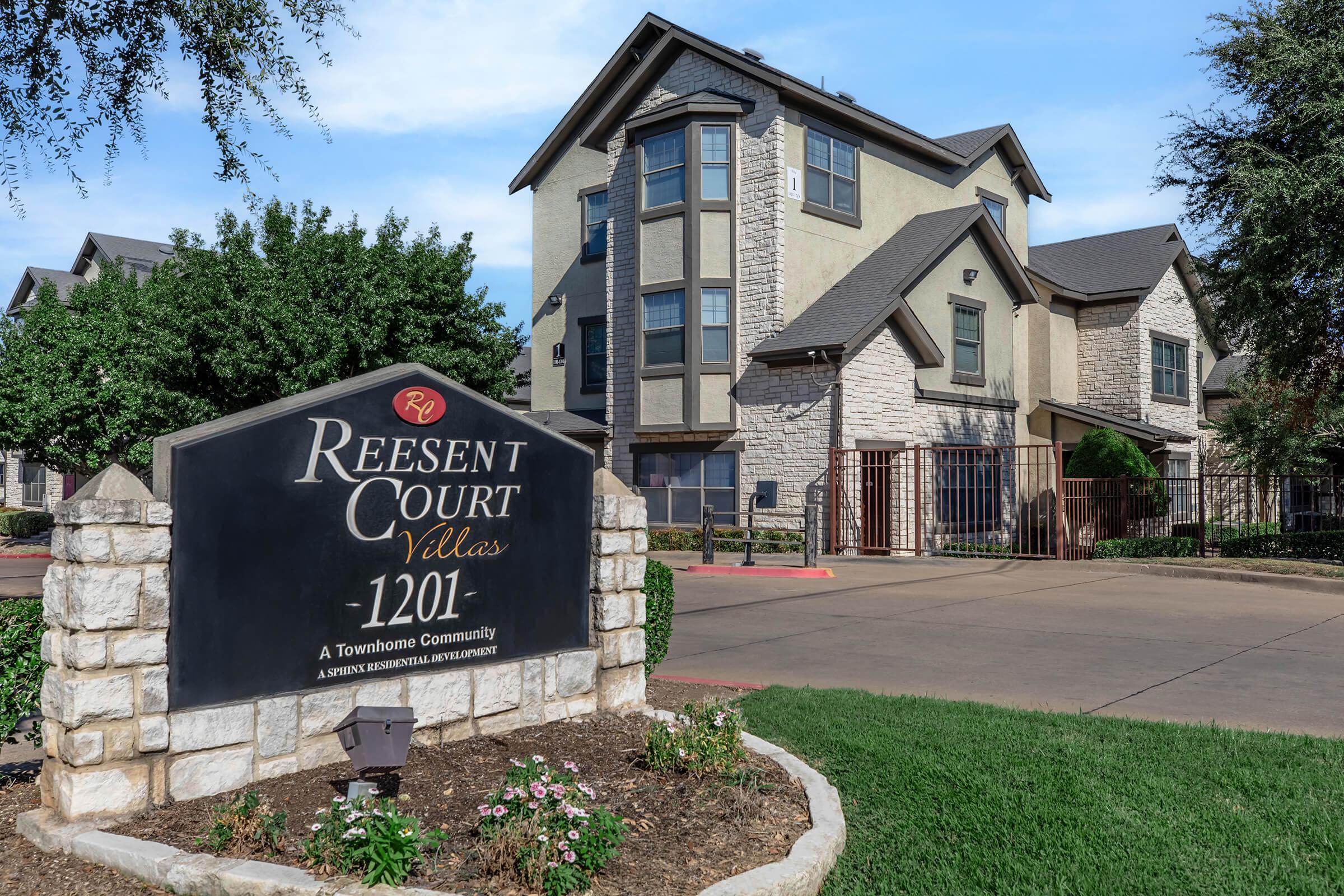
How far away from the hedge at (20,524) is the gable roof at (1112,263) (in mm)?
33349

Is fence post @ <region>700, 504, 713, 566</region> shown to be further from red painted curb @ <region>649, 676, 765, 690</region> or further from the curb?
red painted curb @ <region>649, 676, 765, 690</region>

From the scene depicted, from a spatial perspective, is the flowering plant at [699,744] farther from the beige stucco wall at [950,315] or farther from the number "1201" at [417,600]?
the beige stucco wall at [950,315]

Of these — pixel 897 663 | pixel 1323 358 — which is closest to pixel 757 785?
pixel 897 663

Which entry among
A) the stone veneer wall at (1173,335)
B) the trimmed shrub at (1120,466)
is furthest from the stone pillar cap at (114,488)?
the stone veneer wall at (1173,335)

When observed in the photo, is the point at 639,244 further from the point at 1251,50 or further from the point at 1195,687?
the point at 1195,687

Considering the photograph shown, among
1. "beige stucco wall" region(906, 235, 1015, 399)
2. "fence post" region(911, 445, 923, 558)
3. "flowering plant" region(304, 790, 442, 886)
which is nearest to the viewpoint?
"flowering plant" region(304, 790, 442, 886)

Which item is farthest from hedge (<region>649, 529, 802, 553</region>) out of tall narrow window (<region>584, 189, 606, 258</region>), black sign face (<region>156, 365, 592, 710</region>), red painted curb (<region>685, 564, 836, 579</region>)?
black sign face (<region>156, 365, 592, 710</region>)

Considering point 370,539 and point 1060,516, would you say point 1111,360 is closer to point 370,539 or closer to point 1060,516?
point 1060,516

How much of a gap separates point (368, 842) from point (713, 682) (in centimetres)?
508

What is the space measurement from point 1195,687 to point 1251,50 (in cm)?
1444

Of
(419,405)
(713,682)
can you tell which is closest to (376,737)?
(419,405)

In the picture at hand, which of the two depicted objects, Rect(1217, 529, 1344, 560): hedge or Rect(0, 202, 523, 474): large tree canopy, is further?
Rect(0, 202, 523, 474): large tree canopy

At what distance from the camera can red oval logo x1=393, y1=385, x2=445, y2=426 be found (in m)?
6.03

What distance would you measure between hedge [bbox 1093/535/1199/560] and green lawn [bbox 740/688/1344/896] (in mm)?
15704
